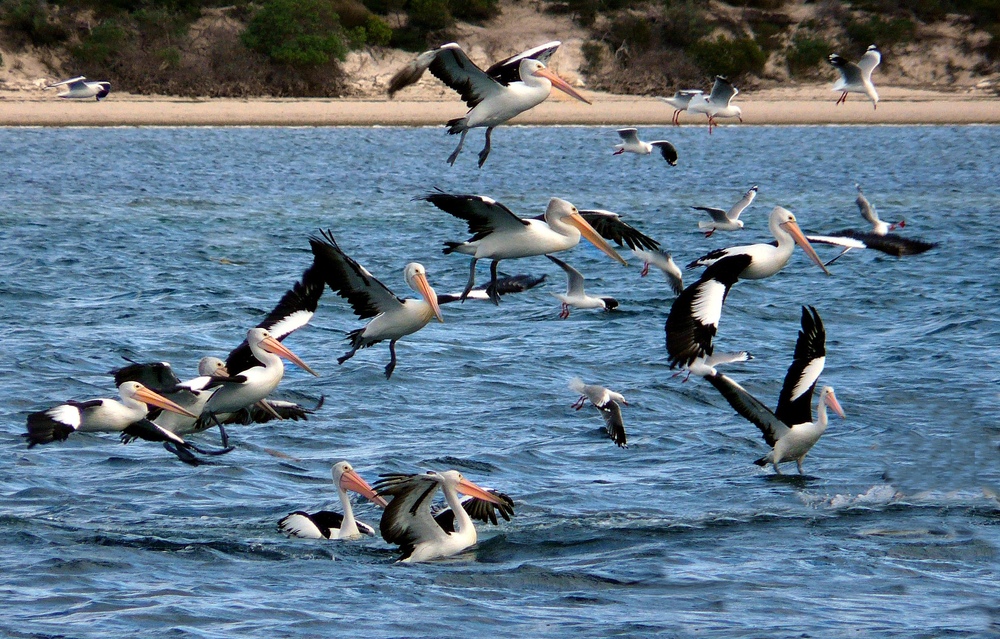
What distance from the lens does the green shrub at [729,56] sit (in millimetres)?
45188

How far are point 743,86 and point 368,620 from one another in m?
40.2

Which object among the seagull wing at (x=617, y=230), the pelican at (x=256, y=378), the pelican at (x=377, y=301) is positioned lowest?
the pelican at (x=256, y=378)

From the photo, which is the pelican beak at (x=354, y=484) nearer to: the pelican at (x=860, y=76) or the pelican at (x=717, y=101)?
the pelican at (x=860, y=76)

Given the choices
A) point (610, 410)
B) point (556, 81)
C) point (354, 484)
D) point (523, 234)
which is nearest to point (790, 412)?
point (610, 410)

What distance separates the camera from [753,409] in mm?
9570

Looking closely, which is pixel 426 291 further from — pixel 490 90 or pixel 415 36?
pixel 415 36

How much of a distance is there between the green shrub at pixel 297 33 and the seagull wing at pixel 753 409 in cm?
3487

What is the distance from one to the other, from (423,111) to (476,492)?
33.3 meters

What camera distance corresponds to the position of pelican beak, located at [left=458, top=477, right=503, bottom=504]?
793 cm

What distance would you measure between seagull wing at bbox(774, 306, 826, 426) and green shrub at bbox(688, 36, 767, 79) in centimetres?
3659

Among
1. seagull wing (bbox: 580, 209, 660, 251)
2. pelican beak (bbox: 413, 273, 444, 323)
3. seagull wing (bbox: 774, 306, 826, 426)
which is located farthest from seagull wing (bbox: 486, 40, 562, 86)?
seagull wing (bbox: 774, 306, 826, 426)

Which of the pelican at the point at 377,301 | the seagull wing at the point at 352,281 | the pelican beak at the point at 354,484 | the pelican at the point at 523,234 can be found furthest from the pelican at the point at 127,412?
the pelican at the point at 523,234

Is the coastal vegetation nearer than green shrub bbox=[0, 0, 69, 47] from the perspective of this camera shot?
Yes

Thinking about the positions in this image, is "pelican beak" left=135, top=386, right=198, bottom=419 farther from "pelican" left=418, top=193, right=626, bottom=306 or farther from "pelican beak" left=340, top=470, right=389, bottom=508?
"pelican" left=418, top=193, right=626, bottom=306
